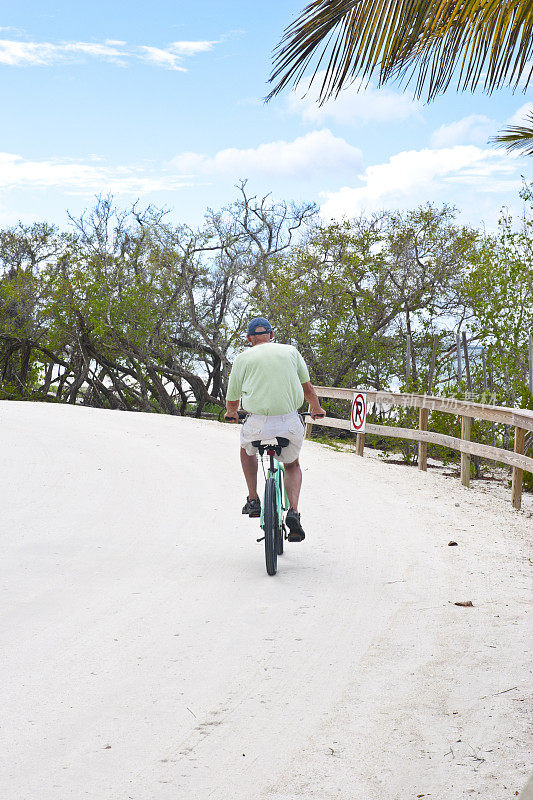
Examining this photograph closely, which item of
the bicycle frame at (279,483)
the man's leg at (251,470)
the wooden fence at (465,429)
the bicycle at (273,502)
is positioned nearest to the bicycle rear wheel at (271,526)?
the bicycle at (273,502)

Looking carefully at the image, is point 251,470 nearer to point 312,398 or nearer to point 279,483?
point 279,483

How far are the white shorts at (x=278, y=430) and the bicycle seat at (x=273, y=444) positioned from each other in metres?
0.03

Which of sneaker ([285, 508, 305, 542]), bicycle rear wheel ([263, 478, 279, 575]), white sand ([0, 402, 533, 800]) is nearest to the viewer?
white sand ([0, 402, 533, 800])

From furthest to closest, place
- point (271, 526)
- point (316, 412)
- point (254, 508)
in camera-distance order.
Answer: point (316, 412), point (254, 508), point (271, 526)

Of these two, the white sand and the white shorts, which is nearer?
the white sand

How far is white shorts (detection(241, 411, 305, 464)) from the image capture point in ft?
20.3

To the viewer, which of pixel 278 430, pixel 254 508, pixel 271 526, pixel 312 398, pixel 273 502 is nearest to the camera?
pixel 271 526

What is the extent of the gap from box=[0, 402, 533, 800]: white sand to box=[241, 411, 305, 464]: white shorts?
0.88 metres

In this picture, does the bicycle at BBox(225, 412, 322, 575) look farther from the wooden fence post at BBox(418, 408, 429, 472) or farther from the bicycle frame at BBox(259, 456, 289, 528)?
the wooden fence post at BBox(418, 408, 429, 472)

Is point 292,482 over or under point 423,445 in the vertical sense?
over

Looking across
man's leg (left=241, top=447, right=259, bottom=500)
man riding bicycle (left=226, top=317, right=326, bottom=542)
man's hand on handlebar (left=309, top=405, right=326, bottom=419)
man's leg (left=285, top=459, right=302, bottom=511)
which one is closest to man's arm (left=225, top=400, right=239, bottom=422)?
man riding bicycle (left=226, top=317, right=326, bottom=542)

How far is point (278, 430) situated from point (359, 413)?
8508mm

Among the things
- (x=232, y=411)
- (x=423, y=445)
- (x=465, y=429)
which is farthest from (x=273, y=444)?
(x=423, y=445)

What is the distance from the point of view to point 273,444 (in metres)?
6.20
